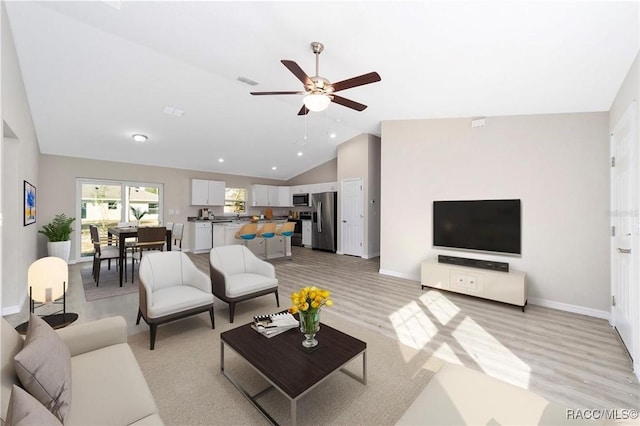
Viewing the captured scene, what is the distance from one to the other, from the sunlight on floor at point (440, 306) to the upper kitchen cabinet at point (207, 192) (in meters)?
6.37

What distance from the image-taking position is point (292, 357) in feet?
5.76

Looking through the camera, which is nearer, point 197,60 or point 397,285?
point 197,60

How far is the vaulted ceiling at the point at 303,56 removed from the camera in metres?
2.29

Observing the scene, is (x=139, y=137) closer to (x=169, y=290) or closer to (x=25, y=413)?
(x=169, y=290)

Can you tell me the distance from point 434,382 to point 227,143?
20.4 feet

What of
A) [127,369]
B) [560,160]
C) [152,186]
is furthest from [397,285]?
[152,186]

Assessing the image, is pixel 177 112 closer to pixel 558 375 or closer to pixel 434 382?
pixel 434 382

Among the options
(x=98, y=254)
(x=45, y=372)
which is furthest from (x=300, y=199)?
(x=45, y=372)

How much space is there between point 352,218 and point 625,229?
4987 mm

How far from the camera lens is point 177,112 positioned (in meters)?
4.68

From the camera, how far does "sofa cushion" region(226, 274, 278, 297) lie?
3.02 m

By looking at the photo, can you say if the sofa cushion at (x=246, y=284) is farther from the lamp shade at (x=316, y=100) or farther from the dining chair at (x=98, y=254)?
the dining chair at (x=98, y=254)

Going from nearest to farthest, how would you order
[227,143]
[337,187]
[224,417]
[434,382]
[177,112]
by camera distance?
[434,382] → [224,417] → [177,112] → [227,143] → [337,187]

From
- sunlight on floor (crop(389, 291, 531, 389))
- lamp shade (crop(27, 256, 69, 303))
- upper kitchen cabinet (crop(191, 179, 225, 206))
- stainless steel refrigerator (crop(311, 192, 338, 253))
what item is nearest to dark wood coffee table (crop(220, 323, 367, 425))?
sunlight on floor (crop(389, 291, 531, 389))
